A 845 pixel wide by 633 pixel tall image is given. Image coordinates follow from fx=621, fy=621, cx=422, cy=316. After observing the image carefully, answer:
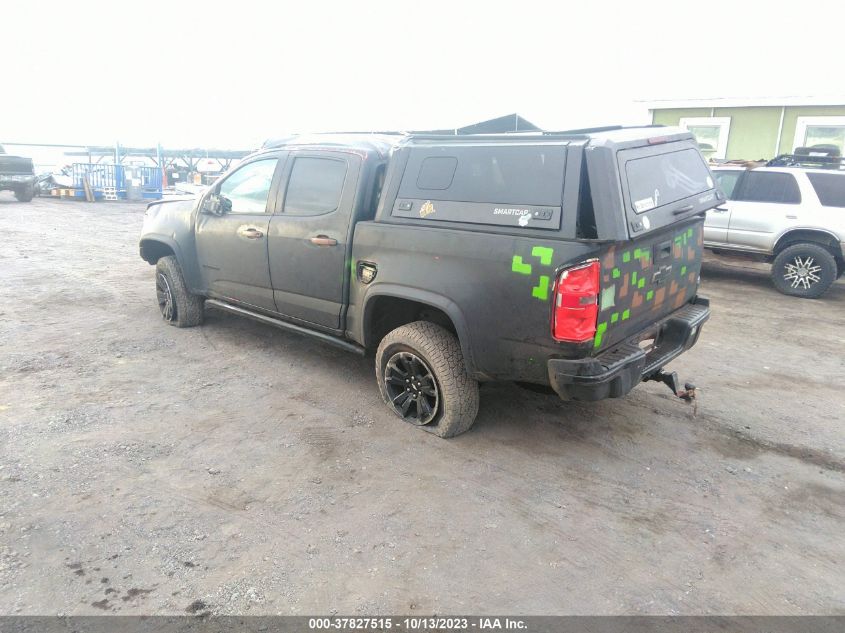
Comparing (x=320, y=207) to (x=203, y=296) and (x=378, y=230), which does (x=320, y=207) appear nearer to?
(x=378, y=230)

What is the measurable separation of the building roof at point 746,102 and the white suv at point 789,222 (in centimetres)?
534

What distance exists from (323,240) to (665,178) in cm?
235

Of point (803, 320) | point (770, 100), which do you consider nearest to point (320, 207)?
point (803, 320)

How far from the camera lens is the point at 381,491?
3.52 meters

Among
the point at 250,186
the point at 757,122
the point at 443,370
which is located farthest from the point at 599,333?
the point at 757,122

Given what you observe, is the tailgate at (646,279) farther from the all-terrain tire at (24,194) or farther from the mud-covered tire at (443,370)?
the all-terrain tire at (24,194)

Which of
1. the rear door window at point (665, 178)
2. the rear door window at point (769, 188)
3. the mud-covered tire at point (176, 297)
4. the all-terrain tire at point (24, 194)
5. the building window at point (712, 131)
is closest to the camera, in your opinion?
the rear door window at point (665, 178)

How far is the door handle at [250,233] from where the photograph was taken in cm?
507

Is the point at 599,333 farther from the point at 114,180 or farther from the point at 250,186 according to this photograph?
the point at 114,180

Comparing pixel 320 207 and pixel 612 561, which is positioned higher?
pixel 320 207

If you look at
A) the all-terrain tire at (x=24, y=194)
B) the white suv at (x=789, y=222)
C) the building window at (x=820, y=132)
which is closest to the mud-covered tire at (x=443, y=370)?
the white suv at (x=789, y=222)

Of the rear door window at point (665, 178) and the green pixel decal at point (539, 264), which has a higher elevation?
the rear door window at point (665, 178)

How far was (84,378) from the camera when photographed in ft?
16.3

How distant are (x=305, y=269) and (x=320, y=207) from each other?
1.58 feet
